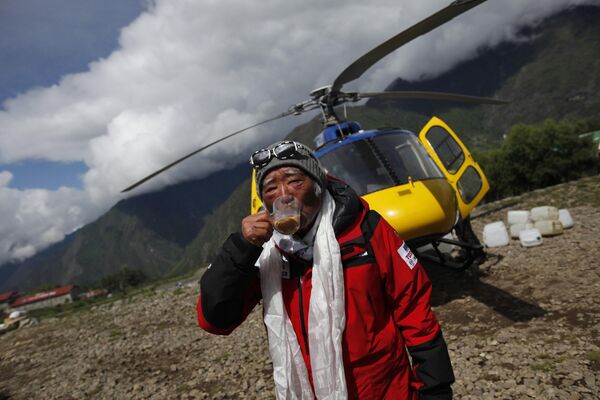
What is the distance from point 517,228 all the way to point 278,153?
27.3ft

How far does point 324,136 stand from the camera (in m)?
7.07

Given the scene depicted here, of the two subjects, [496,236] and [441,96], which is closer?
[441,96]

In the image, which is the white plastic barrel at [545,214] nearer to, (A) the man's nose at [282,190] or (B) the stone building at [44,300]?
(A) the man's nose at [282,190]

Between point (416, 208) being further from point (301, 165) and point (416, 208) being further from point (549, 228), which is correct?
point (549, 228)

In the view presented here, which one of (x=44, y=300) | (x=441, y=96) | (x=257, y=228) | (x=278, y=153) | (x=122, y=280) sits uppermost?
(x=44, y=300)

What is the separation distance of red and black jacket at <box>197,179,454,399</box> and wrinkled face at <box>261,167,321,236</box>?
0.15 meters

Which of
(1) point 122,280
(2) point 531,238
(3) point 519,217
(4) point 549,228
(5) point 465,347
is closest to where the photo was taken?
(5) point 465,347

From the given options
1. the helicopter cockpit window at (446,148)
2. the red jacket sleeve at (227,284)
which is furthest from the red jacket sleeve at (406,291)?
the helicopter cockpit window at (446,148)

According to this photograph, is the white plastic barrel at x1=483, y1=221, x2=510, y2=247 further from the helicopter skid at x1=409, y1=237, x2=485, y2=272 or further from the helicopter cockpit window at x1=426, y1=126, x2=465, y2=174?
the helicopter cockpit window at x1=426, y1=126, x2=465, y2=174

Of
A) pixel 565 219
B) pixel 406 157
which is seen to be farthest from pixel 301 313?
pixel 565 219

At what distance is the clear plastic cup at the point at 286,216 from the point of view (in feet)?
5.63

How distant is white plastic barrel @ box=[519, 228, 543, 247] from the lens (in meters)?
7.51

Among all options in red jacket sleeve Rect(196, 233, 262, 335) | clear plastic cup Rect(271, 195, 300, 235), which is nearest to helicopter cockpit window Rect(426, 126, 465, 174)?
clear plastic cup Rect(271, 195, 300, 235)

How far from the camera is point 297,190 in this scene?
200cm
